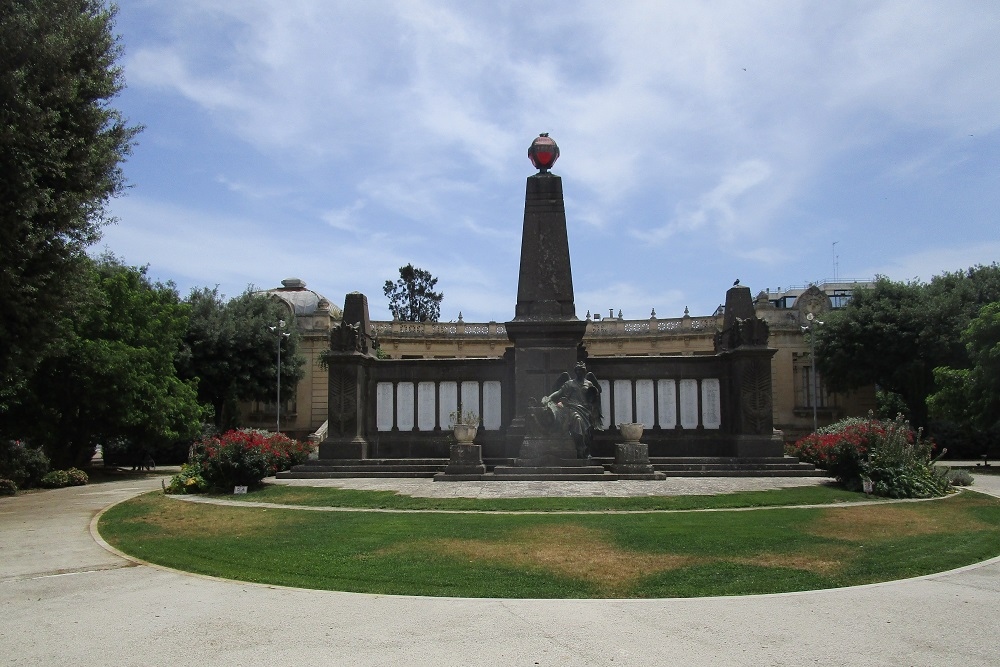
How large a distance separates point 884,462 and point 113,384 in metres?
22.4

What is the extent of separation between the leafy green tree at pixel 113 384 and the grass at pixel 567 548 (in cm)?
1328

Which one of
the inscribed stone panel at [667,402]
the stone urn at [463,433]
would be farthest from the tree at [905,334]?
the stone urn at [463,433]

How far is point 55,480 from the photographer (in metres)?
22.7

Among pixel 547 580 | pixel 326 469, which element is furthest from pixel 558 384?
pixel 547 580

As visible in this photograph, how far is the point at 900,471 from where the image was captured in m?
15.6

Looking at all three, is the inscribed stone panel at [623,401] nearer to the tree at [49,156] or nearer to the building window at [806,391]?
the tree at [49,156]

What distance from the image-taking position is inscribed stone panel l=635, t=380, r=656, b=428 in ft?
75.8

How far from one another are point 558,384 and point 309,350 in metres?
34.5

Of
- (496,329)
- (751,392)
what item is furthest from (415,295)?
(751,392)

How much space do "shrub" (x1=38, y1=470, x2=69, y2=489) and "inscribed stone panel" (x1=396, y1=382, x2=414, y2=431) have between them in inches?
394

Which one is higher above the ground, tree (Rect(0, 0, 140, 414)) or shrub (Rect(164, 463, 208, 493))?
tree (Rect(0, 0, 140, 414))

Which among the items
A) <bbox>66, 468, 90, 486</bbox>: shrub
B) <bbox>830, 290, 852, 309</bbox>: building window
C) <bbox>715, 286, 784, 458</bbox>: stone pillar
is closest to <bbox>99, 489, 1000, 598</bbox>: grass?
<bbox>715, 286, 784, 458</bbox>: stone pillar

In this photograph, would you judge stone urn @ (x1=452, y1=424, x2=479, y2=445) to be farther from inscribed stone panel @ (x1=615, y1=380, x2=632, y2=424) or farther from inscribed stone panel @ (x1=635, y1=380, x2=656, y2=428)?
inscribed stone panel @ (x1=635, y1=380, x2=656, y2=428)

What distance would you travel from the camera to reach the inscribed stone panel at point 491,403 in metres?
23.2
